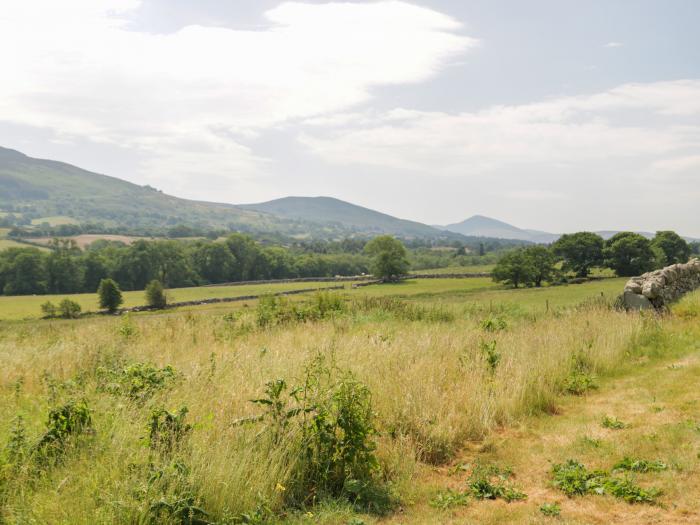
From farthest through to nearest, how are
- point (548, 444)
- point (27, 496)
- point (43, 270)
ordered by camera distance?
point (43, 270) → point (548, 444) → point (27, 496)

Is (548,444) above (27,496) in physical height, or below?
below

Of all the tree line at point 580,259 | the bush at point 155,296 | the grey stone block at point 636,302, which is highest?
the tree line at point 580,259

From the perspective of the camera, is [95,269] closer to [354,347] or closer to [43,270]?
[43,270]

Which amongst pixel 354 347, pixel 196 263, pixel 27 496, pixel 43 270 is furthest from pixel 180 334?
pixel 196 263

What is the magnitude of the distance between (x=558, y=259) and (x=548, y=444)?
78958mm

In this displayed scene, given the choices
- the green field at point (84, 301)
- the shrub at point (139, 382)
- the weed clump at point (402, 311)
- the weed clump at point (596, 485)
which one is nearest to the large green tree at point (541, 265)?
the green field at point (84, 301)

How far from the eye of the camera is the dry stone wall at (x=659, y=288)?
50.7 ft

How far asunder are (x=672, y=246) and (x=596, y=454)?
95896 mm

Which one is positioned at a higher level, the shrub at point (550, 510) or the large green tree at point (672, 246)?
the large green tree at point (672, 246)

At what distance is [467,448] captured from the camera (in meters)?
6.41

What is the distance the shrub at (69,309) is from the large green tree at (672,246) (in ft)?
296

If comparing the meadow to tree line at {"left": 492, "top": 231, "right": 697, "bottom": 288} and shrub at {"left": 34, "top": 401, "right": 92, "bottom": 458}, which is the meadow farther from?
tree line at {"left": 492, "top": 231, "right": 697, "bottom": 288}

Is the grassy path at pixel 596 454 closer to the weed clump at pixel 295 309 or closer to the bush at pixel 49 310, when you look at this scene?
the weed clump at pixel 295 309

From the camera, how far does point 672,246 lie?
84.9 m
